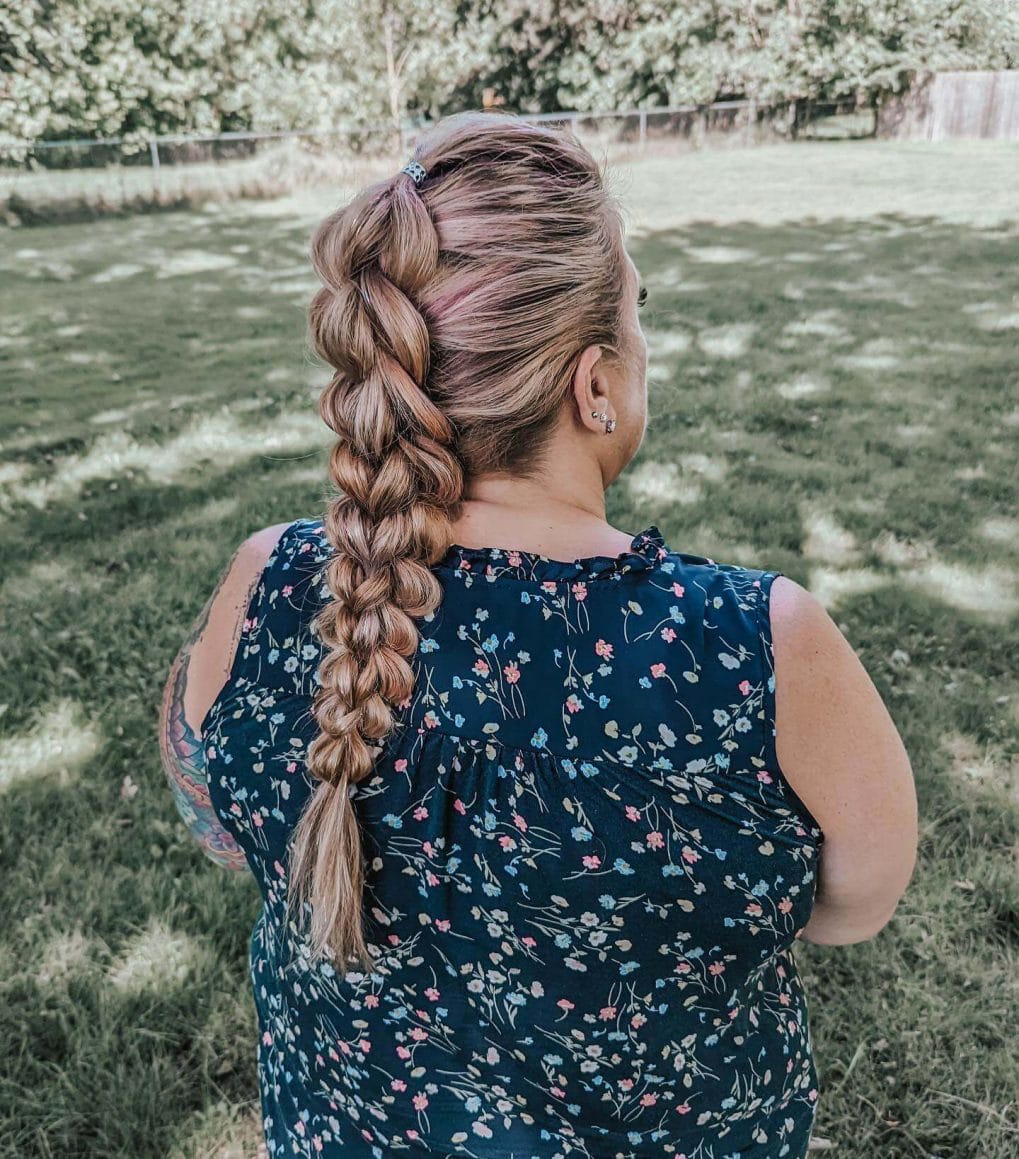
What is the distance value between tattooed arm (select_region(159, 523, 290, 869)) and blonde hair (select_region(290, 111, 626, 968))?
19cm

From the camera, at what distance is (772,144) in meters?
22.0

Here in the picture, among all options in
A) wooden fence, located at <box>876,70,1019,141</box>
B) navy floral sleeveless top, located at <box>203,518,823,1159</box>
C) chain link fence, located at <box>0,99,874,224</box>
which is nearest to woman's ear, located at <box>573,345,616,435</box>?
navy floral sleeveless top, located at <box>203,518,823,1159</box>

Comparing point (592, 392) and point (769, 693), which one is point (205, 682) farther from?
point (769, 693)

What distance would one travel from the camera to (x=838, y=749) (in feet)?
3.62

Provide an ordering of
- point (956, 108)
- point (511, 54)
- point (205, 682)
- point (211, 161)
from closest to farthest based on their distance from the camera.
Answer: point (205, 682), point (211, 161), point (956, 108), point (511, 54)

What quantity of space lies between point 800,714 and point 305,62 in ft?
83.8

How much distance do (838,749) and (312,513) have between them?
3.75 m

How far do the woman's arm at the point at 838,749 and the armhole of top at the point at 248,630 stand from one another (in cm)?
62

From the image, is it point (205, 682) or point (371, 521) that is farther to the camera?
point (205, 682)

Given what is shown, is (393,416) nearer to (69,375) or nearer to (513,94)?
(69,375)

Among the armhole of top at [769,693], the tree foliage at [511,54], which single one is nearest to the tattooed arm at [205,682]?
the armhole of top at [769,693]

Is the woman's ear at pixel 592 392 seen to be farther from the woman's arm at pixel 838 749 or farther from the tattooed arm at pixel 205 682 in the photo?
the tattooed arm at pixel 205 682

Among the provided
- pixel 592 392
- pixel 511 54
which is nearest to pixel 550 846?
pixel 592 392

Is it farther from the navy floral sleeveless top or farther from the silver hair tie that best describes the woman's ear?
the silver hair tie
